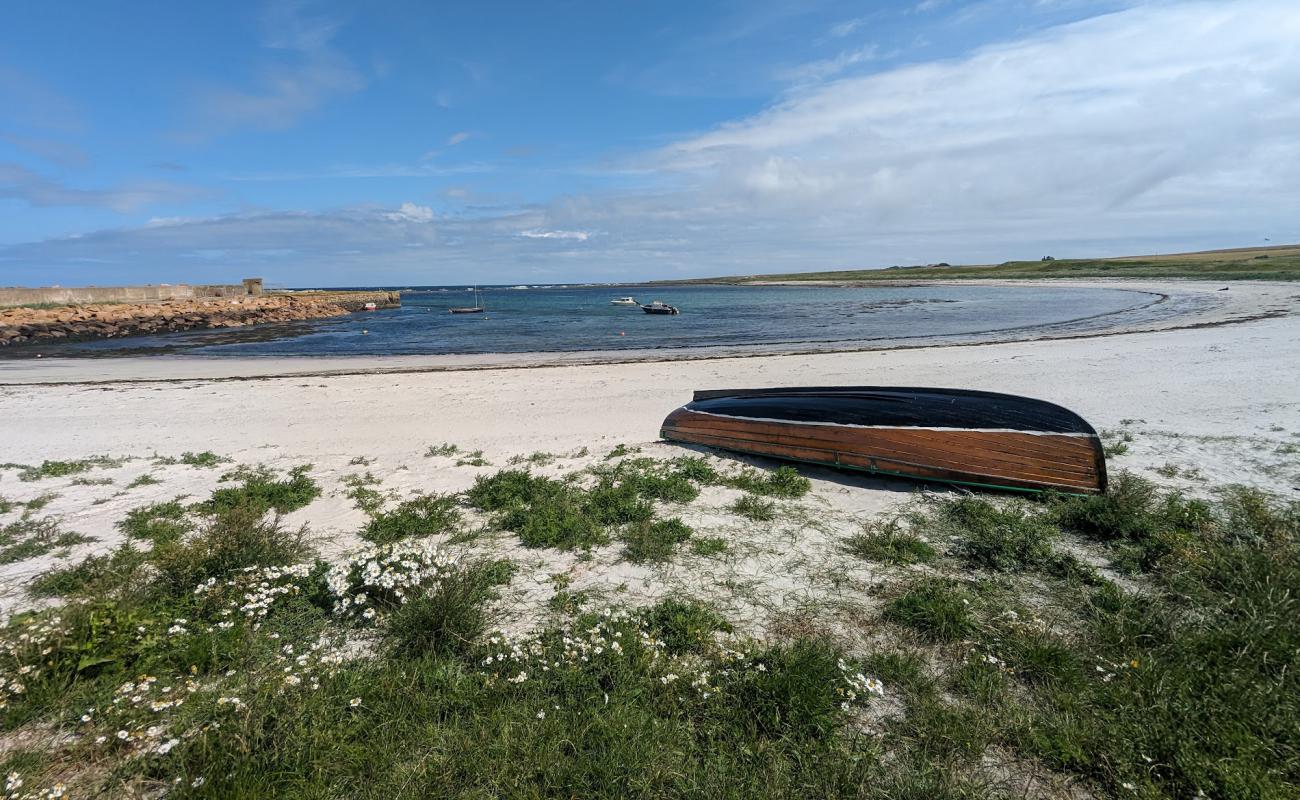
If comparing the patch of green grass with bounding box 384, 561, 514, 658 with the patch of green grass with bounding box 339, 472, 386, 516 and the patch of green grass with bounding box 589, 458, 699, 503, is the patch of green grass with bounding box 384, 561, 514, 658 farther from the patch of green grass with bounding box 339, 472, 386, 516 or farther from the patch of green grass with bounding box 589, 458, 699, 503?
the patch of green grass with bounding box 589, 458, 699, 503

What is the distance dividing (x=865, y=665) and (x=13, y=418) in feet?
56.4

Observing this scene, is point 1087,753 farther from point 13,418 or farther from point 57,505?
point 13,418

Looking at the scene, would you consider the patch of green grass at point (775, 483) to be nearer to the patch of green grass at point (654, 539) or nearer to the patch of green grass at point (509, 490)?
the patch of green grass at point (654, 539)

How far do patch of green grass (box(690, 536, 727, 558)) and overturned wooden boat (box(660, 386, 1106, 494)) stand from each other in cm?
247

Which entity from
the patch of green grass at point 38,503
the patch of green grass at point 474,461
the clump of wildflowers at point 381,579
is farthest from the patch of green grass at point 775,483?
the patch of green grass at point 38,503

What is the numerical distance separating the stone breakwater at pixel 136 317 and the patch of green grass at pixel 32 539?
36.4m

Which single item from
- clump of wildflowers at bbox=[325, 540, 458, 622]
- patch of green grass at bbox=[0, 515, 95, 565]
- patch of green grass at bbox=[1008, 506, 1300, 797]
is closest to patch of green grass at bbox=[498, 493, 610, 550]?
clump of wildflowers at bbox=[325, 540, 458, 622]

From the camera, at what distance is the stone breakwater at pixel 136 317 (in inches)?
1356

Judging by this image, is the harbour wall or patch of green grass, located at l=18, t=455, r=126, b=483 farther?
the harbour wall

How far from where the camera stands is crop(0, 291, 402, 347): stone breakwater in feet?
113

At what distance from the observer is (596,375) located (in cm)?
1730

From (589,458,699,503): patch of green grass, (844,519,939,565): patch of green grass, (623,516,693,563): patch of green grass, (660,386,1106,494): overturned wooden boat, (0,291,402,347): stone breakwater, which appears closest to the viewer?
(844,519,939,565): patch of green grass

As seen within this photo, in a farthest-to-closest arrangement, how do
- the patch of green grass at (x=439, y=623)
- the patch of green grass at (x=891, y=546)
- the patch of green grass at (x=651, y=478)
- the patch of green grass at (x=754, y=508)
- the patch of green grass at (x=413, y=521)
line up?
the patch of green grass at (x=651, y=478)
the patch of green grass at (x=754, y=508)
the patch of green grass at (x=413, y=521)
the patch of green grass at (x=891, y=546)
the patch of green grass at (x=439, y=623)

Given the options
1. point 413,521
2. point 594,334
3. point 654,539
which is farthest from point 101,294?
point 654,539
